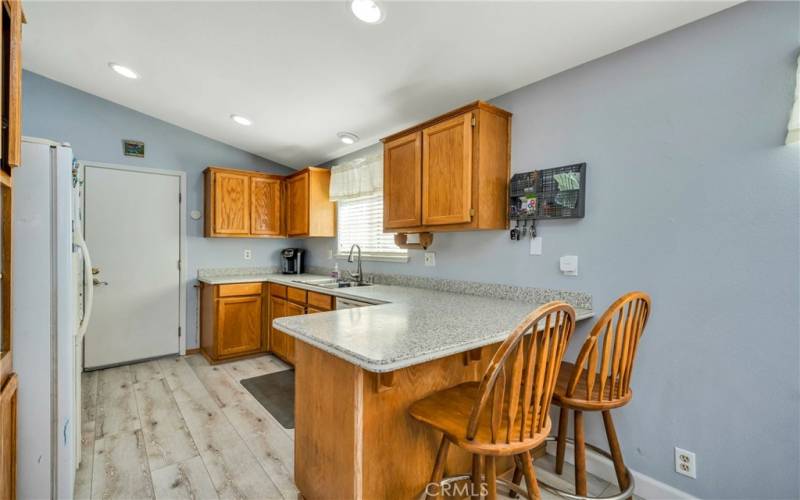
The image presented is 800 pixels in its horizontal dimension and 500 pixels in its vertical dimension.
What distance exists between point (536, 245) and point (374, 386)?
1402 mm

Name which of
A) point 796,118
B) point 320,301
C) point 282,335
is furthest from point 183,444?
point 796,118

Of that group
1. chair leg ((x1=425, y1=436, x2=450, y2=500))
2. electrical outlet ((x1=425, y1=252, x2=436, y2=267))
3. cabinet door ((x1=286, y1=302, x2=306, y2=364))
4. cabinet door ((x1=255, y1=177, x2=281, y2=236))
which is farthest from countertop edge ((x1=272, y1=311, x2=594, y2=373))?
cabinet door ((x1=255, y1=177, x2=281, y2=236))

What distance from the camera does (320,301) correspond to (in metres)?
3.06

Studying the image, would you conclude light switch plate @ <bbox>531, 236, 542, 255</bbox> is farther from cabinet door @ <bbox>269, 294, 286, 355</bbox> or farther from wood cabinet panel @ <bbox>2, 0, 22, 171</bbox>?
cabinet door @ <bbox>269, 294, 286, 355</bbox>

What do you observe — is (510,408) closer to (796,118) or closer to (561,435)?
(561,435)

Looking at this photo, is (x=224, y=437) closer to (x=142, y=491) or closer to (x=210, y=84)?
(x=142, y=491)

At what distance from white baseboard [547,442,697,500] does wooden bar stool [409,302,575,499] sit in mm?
891

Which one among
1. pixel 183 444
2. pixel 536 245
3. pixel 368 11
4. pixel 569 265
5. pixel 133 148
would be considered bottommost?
pixel 183 444

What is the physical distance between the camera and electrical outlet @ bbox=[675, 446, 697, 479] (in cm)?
163

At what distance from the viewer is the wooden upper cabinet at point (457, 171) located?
219 centimetres

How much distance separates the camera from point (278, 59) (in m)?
2.37

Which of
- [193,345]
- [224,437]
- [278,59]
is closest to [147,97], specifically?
[278,59]

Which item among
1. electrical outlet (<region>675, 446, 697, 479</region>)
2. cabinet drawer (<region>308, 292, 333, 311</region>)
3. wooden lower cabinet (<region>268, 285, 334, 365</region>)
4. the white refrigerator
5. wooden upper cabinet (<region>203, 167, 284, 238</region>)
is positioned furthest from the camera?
wooden upper cabinet (<region>203, 167, 284, 238</region>)

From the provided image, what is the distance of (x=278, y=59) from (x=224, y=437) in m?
2.44
